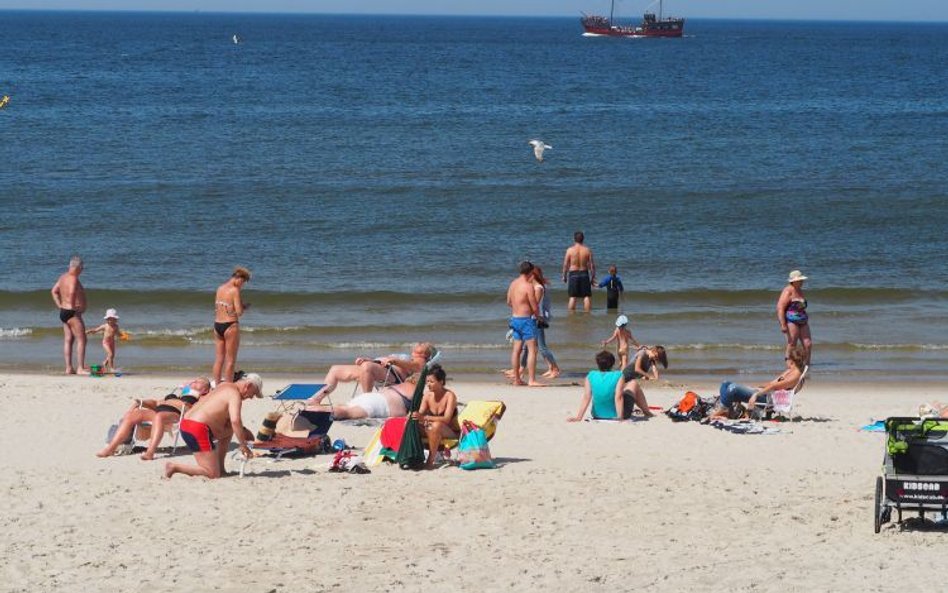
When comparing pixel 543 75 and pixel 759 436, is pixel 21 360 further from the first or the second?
pixel 543 75

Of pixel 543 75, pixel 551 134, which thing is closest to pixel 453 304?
pixel 551 134

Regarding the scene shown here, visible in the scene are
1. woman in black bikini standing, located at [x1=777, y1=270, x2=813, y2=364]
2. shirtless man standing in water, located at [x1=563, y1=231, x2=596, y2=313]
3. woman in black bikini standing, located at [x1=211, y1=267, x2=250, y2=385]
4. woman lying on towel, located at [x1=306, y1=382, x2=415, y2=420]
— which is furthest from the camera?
shirtless man standing in water, located at [x1=563, y1=231, x2=596, y2=313]

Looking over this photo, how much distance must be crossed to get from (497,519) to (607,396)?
312 cm

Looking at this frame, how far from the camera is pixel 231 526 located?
860 cm

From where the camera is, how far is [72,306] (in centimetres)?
1430

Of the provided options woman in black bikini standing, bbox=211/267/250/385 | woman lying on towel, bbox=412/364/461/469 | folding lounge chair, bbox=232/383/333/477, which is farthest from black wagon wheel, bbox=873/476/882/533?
woman in black bikini standing, bbox=211/267/250/385

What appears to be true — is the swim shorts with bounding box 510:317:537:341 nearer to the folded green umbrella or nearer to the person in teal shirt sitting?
the person in teal shirt sitting

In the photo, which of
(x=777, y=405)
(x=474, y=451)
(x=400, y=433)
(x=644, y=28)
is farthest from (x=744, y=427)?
(x=644, y=28)

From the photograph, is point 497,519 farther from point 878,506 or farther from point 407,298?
point 407,298

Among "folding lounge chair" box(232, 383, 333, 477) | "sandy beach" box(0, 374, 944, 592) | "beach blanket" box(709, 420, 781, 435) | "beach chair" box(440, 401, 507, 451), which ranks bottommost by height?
"sandy beach" box(0, 374, 944, 592)

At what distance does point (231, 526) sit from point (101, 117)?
38.2 metres

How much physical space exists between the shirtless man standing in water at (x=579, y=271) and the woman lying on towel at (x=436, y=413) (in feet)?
25.9

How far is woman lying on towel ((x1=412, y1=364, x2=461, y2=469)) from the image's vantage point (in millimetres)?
10047

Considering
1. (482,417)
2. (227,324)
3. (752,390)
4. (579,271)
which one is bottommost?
(482,417)
